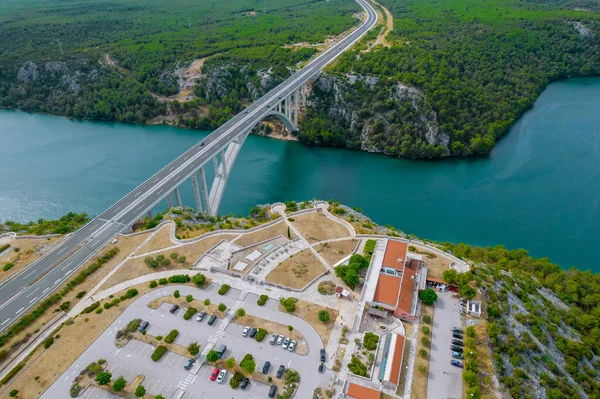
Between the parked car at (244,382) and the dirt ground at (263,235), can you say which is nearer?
the parked car at (244,382)

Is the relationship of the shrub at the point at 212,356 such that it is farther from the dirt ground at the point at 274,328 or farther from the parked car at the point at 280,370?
the parked car at the point at 280,370

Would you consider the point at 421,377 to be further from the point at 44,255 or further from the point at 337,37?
the point at 337,37

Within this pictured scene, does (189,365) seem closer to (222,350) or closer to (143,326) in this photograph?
(222,350)

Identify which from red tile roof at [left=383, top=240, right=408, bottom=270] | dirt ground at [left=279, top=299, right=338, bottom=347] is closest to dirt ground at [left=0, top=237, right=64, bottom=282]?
dirt ground at [left=279, top=299, right=338, bottom=347]

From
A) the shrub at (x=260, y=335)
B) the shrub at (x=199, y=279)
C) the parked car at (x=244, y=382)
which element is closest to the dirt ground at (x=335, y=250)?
the shrub at (x=260, y=335)

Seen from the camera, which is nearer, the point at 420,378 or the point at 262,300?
the point at 420,378

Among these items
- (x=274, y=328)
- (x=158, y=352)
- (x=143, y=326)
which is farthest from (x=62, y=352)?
(x=274, y=328)
